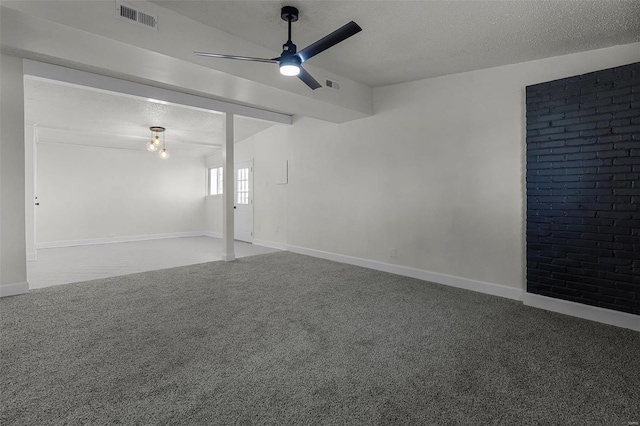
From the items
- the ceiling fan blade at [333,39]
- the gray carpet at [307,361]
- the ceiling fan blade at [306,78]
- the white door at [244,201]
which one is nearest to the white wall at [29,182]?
the gray carpet at [307,361]

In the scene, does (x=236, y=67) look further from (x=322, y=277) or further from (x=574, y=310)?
(x=574, y=310)

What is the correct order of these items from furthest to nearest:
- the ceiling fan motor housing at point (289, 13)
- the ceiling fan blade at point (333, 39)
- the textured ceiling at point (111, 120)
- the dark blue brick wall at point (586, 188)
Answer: the textured ceiling at point (111, 120)
the dark blue brick wall at point (586, 188)
the ceiling fan motor housing at point (289, 13)
the ceiling fan blade at point (333, 39)

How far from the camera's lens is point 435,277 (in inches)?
169

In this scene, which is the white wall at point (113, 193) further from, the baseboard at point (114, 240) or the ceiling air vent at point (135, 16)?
the ceiling air vent at point (135, 16)

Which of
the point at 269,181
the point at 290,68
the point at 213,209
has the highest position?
the point at 290,68

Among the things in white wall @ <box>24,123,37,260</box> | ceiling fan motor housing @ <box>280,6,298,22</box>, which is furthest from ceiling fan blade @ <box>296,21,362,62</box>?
white wall @ <box>24,123,37,260</box>

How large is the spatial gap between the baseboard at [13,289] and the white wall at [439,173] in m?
4.19

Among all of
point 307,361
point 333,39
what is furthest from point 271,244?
point 333,39

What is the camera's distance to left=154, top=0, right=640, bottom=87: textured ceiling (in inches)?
101

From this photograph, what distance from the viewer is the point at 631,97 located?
9.22 ft

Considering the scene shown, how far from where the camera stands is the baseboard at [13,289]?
135 inches

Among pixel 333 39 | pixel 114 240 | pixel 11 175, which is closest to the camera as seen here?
pixel 333 39

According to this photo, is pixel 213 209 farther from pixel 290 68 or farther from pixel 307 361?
pixel 307 361

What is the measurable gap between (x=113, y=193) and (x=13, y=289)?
5584 mm
